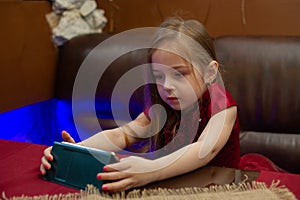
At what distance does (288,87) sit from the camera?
5.21 ft

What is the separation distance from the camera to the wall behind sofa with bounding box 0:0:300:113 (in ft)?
6.42

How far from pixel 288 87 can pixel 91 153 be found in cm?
104

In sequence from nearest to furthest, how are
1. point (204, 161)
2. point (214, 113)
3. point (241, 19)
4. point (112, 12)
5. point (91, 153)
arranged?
point (91, 153) → point (204, 161) → point (214, 113) → point (241, 19) → point (112, 12)

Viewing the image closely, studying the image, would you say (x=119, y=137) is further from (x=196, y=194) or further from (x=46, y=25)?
(x=46, y=25)

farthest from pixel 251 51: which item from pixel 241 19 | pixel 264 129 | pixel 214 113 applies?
pixel 214 113

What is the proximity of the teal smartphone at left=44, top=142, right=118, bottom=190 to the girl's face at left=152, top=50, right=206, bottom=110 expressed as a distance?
0.32 metres

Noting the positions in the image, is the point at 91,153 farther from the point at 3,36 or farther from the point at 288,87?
the point at 3,36

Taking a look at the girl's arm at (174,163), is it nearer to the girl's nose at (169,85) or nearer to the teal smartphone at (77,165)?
the teal smartphone at (77,165)

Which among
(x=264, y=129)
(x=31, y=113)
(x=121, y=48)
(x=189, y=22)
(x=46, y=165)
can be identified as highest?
(x=189, y=22)

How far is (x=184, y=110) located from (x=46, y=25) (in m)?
1.30

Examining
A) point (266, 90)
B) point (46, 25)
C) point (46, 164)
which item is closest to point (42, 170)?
point (46, 164)

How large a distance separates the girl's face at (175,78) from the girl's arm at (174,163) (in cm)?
9

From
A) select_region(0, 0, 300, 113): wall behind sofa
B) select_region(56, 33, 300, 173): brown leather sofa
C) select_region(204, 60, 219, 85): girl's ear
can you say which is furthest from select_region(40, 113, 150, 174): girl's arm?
select_region(0, 0, 300, 113): wall behind sofa

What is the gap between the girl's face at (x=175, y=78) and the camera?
104cm
